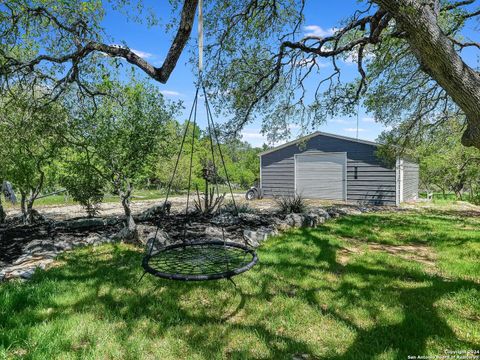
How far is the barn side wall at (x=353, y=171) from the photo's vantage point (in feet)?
44.1

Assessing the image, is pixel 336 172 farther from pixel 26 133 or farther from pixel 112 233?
pixel 26 133

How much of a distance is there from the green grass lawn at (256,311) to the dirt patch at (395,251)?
6.5 inches

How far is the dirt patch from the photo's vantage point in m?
4.69

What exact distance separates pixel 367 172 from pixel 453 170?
5.04m

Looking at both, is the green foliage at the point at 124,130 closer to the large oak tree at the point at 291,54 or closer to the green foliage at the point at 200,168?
the large oak tree at the point at 291,54

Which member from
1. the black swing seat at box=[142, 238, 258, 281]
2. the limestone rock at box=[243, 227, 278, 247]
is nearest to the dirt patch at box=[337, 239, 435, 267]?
the limestone rock at box=[243, 227, 278, 247]

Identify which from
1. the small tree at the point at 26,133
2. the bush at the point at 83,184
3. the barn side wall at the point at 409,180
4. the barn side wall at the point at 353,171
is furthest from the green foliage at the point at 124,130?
the barn side wall at the point at 409,180

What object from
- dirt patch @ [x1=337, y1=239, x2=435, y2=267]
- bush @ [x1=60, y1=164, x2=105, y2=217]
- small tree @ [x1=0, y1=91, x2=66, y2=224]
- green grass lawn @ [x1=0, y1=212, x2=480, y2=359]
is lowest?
green grass lawn @ [x1=0, y1=212, x2=480, y2=359]

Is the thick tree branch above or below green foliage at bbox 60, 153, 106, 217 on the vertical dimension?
above

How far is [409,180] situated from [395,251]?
12.4m

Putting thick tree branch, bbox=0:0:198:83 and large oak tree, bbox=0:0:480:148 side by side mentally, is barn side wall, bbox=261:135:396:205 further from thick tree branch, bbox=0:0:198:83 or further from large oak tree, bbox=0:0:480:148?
thick tree branch, bbox=0:0:198:83

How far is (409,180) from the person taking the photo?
16.0 m

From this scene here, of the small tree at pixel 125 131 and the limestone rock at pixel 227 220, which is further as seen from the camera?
the limestone rock at pixel 227 220

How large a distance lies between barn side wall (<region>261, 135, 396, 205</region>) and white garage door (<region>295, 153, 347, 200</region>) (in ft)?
0.80
